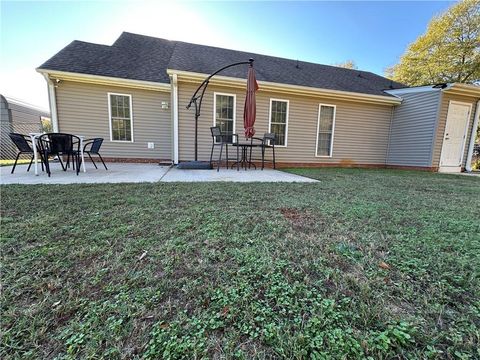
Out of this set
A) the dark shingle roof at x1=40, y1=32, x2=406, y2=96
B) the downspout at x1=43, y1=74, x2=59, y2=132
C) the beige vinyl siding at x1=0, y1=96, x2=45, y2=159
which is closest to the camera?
the downspout at x1=43, y1=74, x2=59, y2=132

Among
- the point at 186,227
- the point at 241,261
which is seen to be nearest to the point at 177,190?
the point at 186,227

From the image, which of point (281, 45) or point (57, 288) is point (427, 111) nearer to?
point (281, 45)

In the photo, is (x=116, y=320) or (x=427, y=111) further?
(x=427, y=111)

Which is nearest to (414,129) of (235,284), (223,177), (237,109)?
(237,109)

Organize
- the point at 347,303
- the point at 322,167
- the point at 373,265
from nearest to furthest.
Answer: the point at 347,303
the point at 373,265
the point at 322,167

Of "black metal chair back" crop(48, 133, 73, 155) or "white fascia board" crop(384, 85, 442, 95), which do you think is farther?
"white fascia board" crop(384, 85, 442, 95)

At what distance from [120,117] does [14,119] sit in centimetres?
969

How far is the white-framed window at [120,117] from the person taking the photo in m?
6.34

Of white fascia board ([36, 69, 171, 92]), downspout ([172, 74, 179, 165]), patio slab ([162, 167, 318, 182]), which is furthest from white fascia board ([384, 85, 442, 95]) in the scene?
white fascia board ([36, 69, 171, 92])

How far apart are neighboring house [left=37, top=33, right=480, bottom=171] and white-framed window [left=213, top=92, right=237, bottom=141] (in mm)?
28

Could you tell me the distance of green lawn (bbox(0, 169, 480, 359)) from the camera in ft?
2.54

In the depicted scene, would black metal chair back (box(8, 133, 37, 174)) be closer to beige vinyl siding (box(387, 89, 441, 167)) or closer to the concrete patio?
the concrete patio

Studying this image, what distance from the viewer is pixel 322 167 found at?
287 inches

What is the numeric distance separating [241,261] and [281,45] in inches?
493
